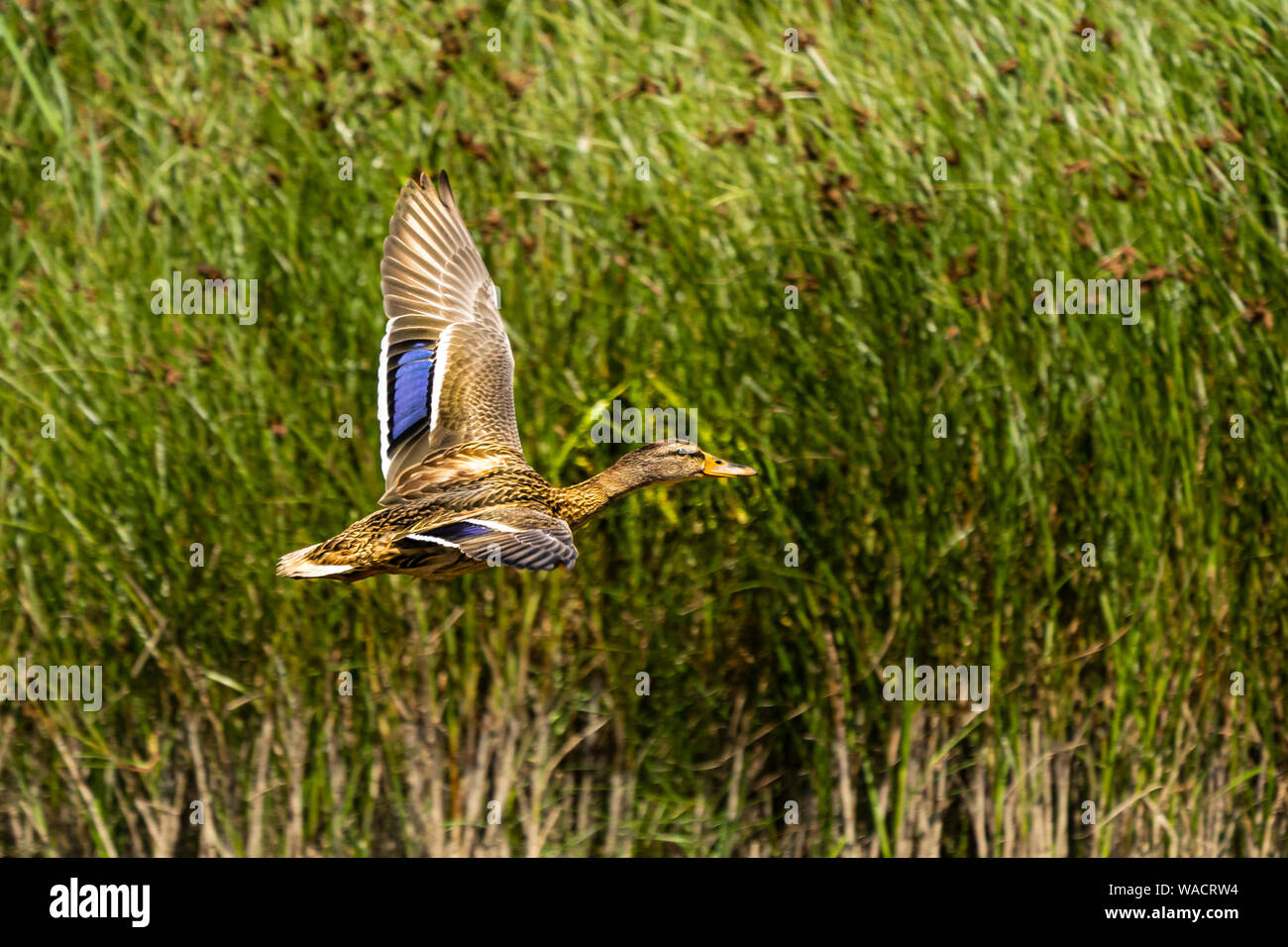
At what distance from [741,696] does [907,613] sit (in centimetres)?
64

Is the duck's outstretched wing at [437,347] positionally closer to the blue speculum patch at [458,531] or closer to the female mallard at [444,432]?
the female mallard at [444,432]

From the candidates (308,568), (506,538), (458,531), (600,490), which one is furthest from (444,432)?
(506,538)

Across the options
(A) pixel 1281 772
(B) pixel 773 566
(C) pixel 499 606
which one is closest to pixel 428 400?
(C) pixel 499 606

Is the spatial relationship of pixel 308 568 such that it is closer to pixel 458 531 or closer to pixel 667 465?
pixel 458 531

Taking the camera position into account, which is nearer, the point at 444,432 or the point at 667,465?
the point at 667,465

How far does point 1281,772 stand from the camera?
5.92 m

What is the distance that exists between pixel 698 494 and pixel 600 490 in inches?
25.2

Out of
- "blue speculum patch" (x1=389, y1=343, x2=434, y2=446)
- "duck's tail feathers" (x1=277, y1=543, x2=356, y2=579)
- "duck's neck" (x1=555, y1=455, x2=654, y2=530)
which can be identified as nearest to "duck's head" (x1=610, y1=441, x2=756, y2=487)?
"duck's neck" (x1=555, y1=455, x2=654, y2=530)

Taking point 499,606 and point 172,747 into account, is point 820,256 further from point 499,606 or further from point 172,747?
point 172,747

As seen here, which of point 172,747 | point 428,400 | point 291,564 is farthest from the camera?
point 172,747

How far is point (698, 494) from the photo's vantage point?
5734 millimetres

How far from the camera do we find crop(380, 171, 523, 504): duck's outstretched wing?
5.42 meters
